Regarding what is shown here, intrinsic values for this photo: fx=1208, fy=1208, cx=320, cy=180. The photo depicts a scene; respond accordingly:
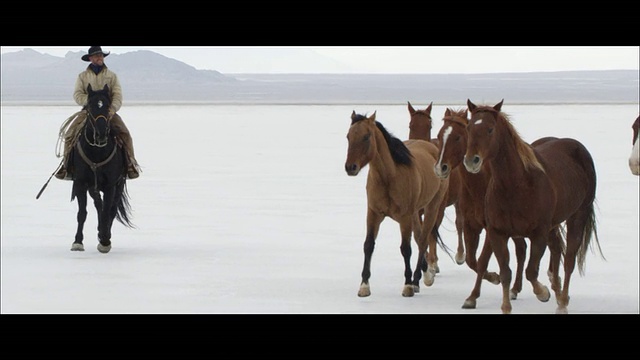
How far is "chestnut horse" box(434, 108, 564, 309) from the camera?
9227 mm

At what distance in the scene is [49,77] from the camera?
337 ft

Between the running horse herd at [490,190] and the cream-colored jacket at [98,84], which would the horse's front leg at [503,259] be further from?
the cream-colored jacket at [98,84]

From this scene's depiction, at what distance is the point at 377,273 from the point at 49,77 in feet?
311

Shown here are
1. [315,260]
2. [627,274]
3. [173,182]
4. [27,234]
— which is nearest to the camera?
[627,274]

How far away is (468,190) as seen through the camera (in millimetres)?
9602

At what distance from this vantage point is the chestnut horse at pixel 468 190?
9.23m

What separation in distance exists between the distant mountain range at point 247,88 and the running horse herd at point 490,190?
172ft

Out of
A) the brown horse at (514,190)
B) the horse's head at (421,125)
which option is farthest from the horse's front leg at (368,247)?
the horse's head at (421,125)

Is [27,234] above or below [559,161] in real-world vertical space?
below

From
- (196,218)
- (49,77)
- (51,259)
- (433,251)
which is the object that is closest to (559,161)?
(433,251)

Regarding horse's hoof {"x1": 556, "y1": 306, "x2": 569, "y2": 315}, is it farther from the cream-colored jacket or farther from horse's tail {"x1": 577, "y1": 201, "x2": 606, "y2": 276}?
the cream-colored jacket

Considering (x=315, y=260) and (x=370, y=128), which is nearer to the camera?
(x=370, y=128)

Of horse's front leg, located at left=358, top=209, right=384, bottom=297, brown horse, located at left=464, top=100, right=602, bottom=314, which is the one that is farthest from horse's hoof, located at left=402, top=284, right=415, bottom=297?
brown horse, located at left=464, top=100, right=602, bottom=314

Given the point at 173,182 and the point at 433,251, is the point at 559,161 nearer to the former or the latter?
the point at 433,251
